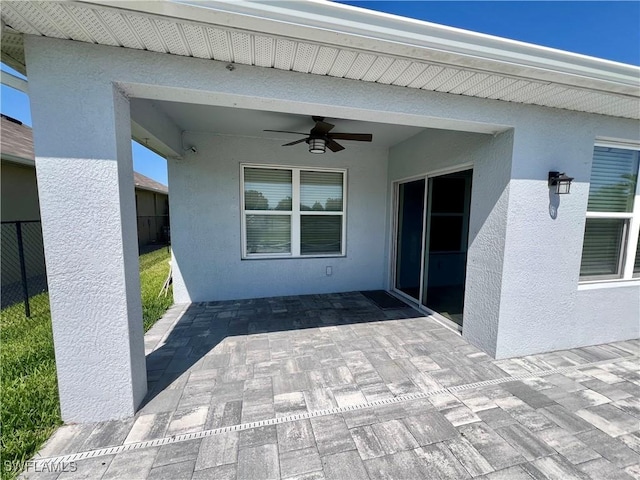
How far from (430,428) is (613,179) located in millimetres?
3720

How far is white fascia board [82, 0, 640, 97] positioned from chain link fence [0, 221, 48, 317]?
5.63 metres

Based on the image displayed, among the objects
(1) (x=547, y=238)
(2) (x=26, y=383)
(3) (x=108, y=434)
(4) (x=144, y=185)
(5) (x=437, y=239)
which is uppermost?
(4) (x=144, y=185)

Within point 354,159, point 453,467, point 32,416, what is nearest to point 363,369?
point 453,467

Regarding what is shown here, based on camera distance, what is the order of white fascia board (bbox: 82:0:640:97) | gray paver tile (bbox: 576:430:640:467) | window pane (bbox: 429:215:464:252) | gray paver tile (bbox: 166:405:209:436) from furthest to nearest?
window pane (bbox: 429:215:464:252) → gray paver tile (bbox: 166:405:209:436) → gray paver tile (bbox: 576:430:640:467) → white fascia board (bbox: 82:0:640:97)

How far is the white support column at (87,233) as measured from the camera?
1743mm

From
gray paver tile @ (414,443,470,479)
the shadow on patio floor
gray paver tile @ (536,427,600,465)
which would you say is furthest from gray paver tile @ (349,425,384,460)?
the shadow on patio floor

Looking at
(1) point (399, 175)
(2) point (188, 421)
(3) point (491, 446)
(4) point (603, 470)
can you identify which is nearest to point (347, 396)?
(3) point (491, 446)

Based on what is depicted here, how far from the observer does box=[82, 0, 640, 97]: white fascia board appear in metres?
1.48

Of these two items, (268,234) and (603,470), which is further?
(268,234)

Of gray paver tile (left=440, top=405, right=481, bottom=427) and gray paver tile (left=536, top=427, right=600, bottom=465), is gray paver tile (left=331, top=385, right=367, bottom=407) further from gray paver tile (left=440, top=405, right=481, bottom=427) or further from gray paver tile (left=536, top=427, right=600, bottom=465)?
gray paver tile (left=536, top=427, right=600, bottom=465)

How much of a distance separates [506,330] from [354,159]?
12.0ft

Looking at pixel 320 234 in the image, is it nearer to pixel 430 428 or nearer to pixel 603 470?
pixel 430 428

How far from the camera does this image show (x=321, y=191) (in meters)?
5.11

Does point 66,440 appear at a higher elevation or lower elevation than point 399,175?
lower
